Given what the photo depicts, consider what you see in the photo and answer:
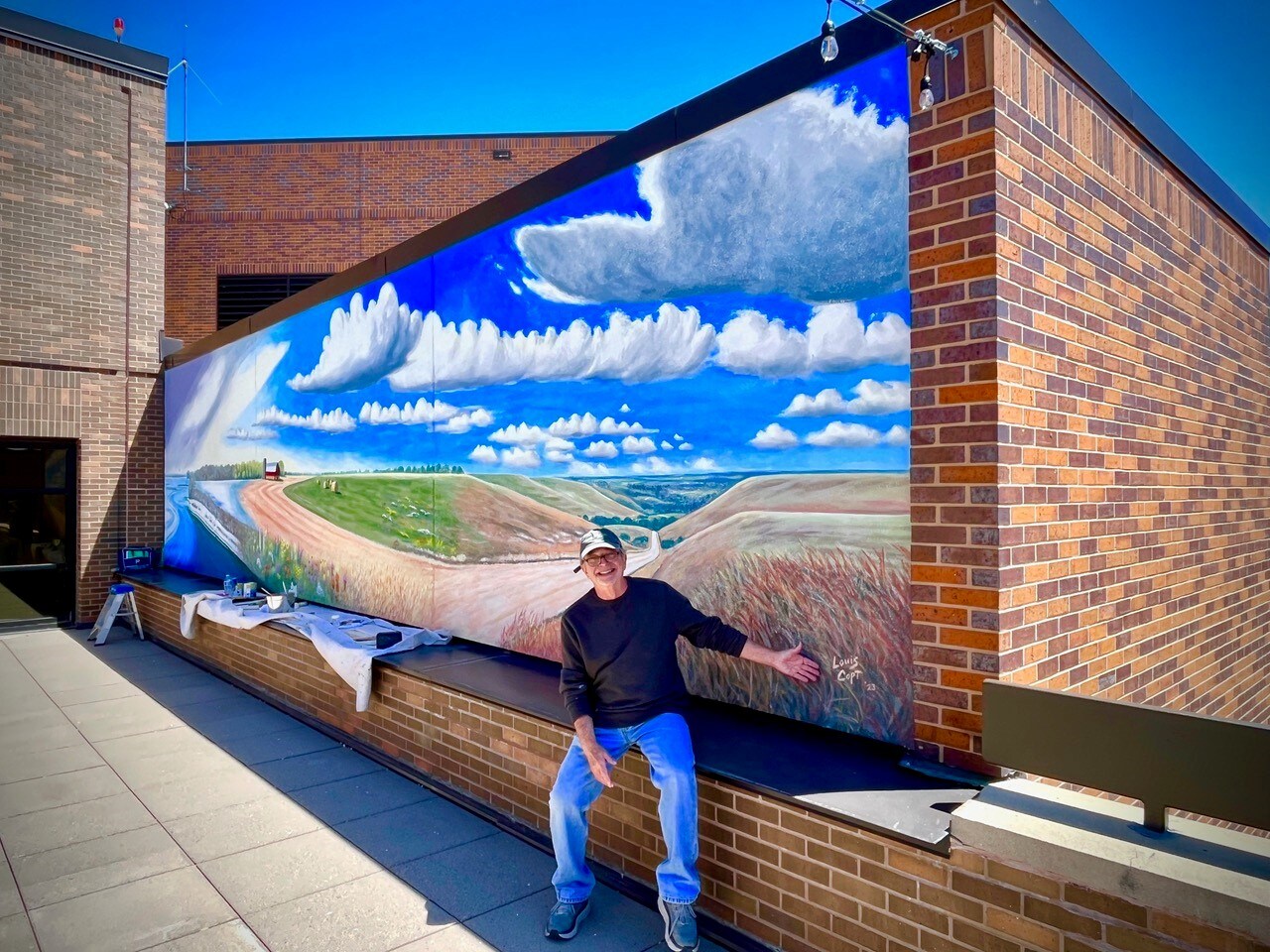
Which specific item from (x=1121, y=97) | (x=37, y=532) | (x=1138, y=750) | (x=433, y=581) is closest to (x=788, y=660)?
A: (x=1138, y=750)

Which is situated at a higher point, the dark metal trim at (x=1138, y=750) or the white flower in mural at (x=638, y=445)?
the white flower in mural at (x=638, y=445)

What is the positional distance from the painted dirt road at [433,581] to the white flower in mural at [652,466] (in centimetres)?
36

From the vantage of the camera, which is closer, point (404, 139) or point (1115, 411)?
point (1115, 411)

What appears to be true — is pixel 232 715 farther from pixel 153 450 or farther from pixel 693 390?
pixel 153 450

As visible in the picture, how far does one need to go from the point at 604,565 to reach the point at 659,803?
3.26ft

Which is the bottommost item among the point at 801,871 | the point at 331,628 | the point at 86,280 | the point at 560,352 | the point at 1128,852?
the point at 801,871

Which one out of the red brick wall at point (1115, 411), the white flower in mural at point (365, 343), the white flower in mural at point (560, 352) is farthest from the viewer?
the white flower in mural at point (365, 343)

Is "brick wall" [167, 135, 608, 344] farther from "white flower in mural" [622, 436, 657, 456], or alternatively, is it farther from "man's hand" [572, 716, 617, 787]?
"man's hand" [572, 716, 617, 787]

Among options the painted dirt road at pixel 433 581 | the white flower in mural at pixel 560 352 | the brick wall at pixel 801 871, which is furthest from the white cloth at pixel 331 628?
the white flower in mural at pixel 560 352

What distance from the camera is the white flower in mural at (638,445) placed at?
15.0 ft

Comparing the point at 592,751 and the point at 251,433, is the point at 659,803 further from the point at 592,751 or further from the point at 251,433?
the point at 251,433

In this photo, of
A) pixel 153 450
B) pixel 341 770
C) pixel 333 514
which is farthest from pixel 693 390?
pixel 153 450

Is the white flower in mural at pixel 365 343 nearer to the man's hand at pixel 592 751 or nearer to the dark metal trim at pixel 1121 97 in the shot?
the man's hand at pixel 592 751

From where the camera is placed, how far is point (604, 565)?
356cm
